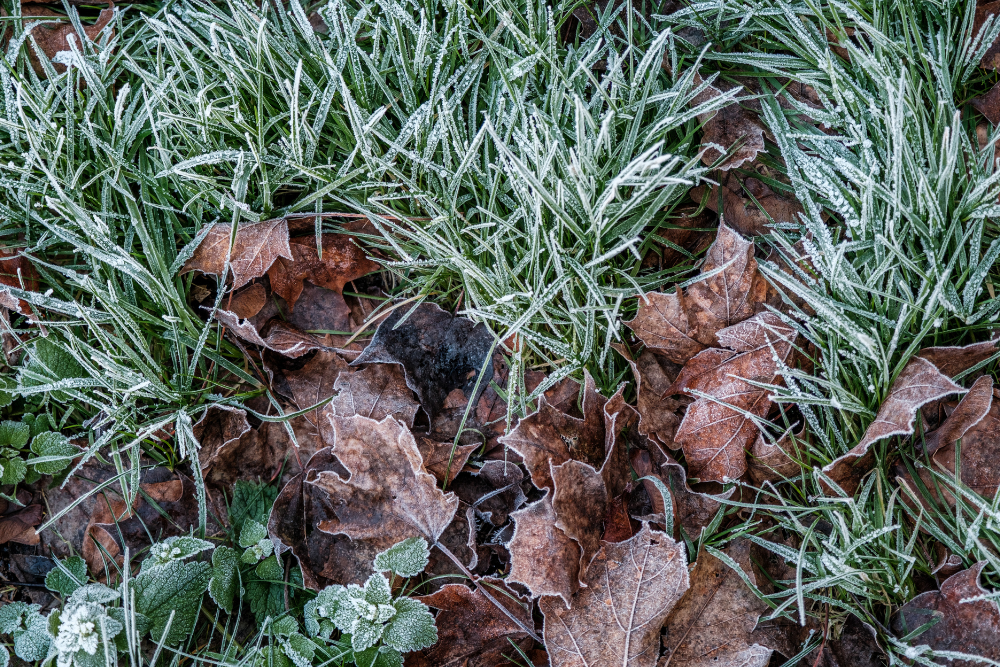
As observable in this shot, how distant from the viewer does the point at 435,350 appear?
6.68ft

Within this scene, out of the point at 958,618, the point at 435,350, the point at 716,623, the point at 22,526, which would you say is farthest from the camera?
the point at 22,526

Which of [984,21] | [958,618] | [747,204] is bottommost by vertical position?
[958,618]

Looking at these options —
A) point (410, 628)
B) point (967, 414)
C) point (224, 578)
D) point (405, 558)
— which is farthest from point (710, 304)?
point (224, 578)

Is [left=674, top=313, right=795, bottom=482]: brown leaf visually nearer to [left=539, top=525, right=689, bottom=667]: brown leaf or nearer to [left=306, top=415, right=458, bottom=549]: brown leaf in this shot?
[left=539, top=525, right=689, bottom=667]: brown leaf

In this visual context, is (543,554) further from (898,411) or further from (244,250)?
(244,250)

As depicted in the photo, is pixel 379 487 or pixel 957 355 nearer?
pixel 957 355

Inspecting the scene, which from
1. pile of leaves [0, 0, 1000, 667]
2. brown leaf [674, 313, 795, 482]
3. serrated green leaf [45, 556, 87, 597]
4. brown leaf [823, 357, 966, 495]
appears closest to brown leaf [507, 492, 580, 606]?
pile of leaves [0, 0, 1000, 667]

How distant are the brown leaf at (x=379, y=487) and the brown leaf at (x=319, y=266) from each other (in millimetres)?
424

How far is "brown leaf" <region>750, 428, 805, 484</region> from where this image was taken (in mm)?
1814

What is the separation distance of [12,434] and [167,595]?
29.1 inches

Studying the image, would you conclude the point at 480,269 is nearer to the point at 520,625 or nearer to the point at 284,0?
the point at 520,625

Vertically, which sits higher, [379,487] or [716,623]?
[379,487]

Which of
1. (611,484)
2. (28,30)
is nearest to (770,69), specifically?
(611,484)

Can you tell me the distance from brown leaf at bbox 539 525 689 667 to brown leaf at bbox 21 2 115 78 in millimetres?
2325
